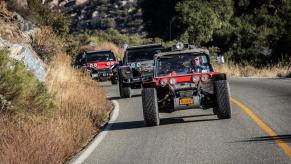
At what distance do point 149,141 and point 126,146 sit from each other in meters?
0.61

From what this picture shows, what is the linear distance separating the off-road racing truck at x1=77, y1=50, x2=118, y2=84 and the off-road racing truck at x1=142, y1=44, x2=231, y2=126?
15.2m

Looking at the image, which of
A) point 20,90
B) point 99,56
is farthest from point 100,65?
point 20,90

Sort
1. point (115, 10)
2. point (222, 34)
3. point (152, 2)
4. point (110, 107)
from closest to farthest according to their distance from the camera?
point (110, 107) → point (222, 34) → point (152, 2) → point (115, 10)

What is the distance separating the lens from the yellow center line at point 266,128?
11113 millimetres

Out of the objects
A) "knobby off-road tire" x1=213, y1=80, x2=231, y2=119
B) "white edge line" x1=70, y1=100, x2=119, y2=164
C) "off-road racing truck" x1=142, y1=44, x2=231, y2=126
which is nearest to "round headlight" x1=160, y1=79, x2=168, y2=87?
"off-road racing truck" x1=142, y1=44, x2=231, y2=126

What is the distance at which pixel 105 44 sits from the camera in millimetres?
61188

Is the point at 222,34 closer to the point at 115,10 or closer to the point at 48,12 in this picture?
→ the point at 48,12

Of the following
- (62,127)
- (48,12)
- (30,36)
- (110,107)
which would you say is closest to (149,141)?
(62,127)

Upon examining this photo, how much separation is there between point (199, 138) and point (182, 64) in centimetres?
384

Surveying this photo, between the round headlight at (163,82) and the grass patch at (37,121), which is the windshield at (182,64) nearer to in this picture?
the round headlight at (163,82)

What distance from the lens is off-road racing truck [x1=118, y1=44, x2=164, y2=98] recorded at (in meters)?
23.9

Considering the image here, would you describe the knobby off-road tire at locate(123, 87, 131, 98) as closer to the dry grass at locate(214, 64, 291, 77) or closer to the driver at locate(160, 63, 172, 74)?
the driver at locate(160, 63, 172, 74)

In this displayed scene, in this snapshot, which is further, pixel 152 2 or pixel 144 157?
pixel 152 2

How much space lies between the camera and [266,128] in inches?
541
